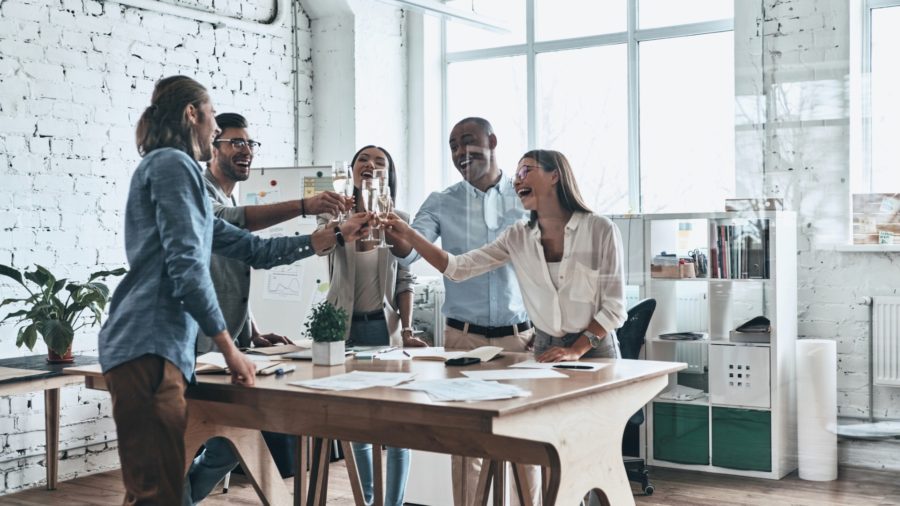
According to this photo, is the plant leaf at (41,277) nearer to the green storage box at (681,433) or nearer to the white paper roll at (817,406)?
the green storage box at (681,433)

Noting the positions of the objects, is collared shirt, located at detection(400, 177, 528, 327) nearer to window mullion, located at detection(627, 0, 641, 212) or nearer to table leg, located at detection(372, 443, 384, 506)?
table leg, located at detection(372, 443, 384, 506)

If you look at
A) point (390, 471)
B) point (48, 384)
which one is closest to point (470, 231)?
point (390, 471)

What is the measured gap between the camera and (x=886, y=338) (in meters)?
3.39

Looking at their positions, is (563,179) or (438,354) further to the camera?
(563,179)

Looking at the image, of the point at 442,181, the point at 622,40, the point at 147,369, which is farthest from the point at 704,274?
the point at 147,369

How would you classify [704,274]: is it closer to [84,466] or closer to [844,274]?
[844,274]

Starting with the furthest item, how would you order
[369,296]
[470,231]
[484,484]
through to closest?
[470,231], [369,296], [484,484]

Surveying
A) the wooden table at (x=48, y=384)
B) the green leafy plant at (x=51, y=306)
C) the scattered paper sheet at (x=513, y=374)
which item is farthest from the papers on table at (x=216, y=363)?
the green leafy plant at (x=51, y=306)

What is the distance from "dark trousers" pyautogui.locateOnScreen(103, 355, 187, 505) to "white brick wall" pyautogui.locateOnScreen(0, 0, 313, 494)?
2744 mm

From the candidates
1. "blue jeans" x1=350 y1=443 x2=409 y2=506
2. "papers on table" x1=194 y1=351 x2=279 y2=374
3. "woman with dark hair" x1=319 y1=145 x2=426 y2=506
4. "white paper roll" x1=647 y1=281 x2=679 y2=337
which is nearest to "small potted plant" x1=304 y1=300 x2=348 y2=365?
"papers on table" x1=194 y1=351 x2=279 y2=374

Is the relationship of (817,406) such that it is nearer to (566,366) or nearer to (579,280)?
(579,280)

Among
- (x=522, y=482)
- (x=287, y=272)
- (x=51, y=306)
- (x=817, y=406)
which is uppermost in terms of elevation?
(x=287, y=272)

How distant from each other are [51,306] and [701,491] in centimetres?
320

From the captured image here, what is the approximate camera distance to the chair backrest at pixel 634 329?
446 cm
